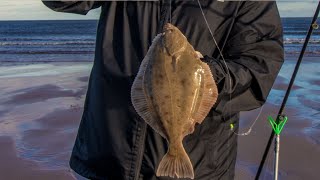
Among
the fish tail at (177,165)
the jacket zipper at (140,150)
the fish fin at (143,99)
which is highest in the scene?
the fish fin at (143,99)

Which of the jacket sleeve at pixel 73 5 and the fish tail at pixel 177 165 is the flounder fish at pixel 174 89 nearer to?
the fish tail at pixel 177 165

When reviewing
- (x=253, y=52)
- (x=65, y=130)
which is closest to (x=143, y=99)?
(x=253, y=52)

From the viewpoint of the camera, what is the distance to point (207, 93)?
8.32 feet

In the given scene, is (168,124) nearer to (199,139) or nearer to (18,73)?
(199,139)

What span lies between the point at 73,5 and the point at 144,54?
64cm

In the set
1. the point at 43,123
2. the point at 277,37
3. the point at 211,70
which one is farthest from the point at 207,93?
the point at 43,123

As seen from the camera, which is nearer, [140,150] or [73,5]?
[140,150]

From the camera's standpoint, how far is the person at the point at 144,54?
9.64 feet

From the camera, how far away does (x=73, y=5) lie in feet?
10.3

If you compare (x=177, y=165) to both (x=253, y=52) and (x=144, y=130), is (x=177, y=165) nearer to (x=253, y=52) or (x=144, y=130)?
(x=144, y=130)

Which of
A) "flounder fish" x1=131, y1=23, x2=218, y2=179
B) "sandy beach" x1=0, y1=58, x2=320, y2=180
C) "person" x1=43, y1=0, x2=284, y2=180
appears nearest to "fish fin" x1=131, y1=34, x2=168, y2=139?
"flounder fish" x1=131, y1=23, x2=218, y2=179

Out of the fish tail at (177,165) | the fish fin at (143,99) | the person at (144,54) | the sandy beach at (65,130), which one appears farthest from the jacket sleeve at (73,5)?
the sandy beach at (65,130)

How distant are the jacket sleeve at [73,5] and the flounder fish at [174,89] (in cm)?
82

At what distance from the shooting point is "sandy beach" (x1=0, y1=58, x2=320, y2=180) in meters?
7.42
